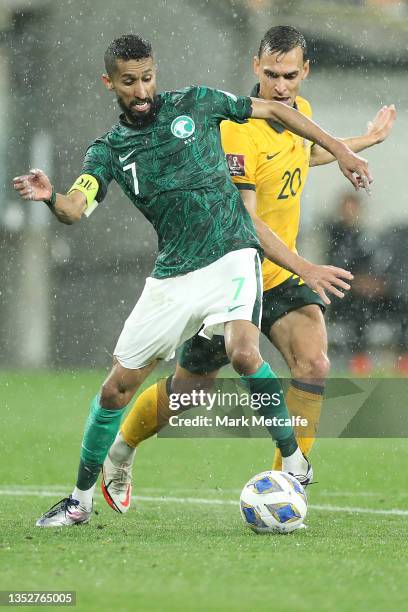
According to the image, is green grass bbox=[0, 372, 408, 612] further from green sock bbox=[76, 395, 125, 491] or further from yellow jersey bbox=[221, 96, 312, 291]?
yellow jersey bbox=[221, 96, 312, 291]

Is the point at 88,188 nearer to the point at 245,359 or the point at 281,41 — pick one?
the point at 245,359

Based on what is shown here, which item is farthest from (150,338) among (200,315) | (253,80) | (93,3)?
(93,3)

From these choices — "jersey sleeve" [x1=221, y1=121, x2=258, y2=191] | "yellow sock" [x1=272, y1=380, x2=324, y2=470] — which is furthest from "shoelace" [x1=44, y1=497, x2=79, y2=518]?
"jersey sleeve" [x1=221, y1=121, x2=258, y2=191]

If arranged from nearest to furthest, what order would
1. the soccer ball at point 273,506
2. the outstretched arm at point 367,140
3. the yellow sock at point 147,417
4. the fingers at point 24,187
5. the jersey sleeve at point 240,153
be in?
the fingers at point 24,187, the soccer ball at point 273,506, the jersey sleeve at point 240,153, the yellow sock at point 147,417, the outstretched arm at point 367,140

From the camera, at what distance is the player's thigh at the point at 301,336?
612cm

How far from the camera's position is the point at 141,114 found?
5625mm

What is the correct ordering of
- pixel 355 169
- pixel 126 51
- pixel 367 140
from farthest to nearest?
pixel 367 140, pixel 126 51, pixel 355 169

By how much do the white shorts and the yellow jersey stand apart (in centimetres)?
79

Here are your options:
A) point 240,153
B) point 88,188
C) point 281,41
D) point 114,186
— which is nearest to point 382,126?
point 281,41

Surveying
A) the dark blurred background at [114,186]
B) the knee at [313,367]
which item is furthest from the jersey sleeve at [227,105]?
the dark blurred background at [114,186]

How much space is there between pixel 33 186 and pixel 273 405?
4.43 feet

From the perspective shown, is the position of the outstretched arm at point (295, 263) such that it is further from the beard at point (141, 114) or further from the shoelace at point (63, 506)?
the shoelace at point (63, 506)

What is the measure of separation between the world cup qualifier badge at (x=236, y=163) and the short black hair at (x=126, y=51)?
0.75 metres

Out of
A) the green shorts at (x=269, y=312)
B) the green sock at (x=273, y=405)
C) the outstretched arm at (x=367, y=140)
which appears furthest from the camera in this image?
the outstretched arm at (x=367, y=140)
